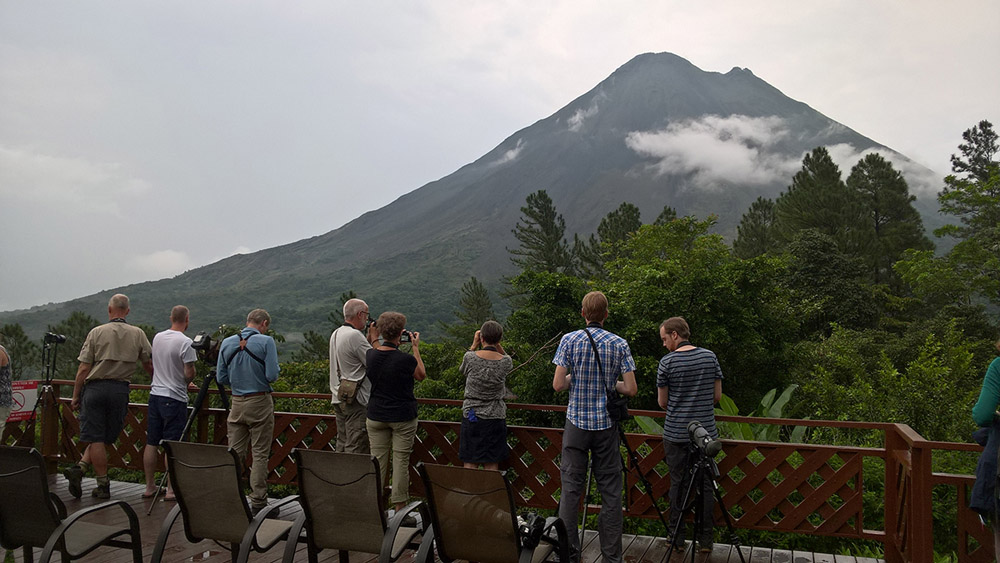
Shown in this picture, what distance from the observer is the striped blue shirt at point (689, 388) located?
13.8 feet

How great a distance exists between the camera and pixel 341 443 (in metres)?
5.02

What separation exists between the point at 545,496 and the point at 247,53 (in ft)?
471

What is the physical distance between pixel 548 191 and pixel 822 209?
91.3 meters

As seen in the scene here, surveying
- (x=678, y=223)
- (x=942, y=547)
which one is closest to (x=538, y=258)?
(x=678, y=223)

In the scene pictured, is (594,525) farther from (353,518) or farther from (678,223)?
(678,223)

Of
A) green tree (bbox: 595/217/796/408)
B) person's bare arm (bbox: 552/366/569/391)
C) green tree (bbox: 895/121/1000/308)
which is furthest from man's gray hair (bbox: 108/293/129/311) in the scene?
green tree (bbox: 895/121/1000/308)

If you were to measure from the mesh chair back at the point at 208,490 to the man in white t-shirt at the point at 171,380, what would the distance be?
7.38 ft

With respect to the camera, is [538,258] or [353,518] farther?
[538,258]

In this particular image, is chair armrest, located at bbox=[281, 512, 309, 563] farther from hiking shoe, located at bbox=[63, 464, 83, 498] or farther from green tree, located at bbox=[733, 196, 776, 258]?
green tree, located at bbox=[733, 196, 776, 258]

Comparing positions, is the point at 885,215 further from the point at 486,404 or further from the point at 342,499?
the point at 342,499

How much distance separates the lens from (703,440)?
3766 mm

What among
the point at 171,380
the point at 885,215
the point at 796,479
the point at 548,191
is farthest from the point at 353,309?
the point at 548,191

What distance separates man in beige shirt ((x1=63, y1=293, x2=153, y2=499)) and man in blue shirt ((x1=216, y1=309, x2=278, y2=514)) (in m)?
0.79

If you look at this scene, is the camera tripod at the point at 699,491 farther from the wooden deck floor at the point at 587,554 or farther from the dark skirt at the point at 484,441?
the dark skirt at the point at 484,441
